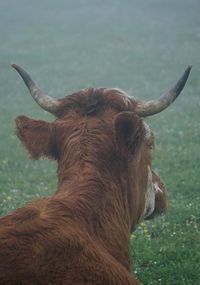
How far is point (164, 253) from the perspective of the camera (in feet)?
32.0

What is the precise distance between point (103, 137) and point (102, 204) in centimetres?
68

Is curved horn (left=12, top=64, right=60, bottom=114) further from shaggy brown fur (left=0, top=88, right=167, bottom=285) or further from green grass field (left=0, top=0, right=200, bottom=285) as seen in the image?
green grass field (left=0, top=0, right=200, bottom=285)

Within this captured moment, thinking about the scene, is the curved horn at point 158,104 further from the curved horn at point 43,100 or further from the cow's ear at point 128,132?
the curved horn at point 43,100

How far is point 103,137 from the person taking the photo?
226 inches

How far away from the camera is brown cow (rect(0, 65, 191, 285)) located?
447cm

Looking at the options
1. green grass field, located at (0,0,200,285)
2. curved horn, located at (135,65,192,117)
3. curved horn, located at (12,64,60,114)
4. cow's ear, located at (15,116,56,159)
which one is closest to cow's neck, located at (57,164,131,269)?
cow's ear, located at (15,116,56,159)

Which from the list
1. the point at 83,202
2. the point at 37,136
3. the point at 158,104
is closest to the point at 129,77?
the point at 158,104

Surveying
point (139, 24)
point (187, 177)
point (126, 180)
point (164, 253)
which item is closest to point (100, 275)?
point (126, 180)

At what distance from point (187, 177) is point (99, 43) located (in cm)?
2604

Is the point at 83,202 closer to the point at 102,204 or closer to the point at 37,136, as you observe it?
the point at 102,204

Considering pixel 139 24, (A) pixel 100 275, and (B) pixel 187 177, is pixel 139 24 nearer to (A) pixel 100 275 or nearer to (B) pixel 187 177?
(B) pixel 187 177

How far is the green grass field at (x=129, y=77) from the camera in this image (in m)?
10.5

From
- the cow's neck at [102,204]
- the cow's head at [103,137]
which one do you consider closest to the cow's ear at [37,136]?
the cow's head at [103,137]

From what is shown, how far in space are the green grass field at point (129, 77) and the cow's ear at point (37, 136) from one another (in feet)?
11.5
